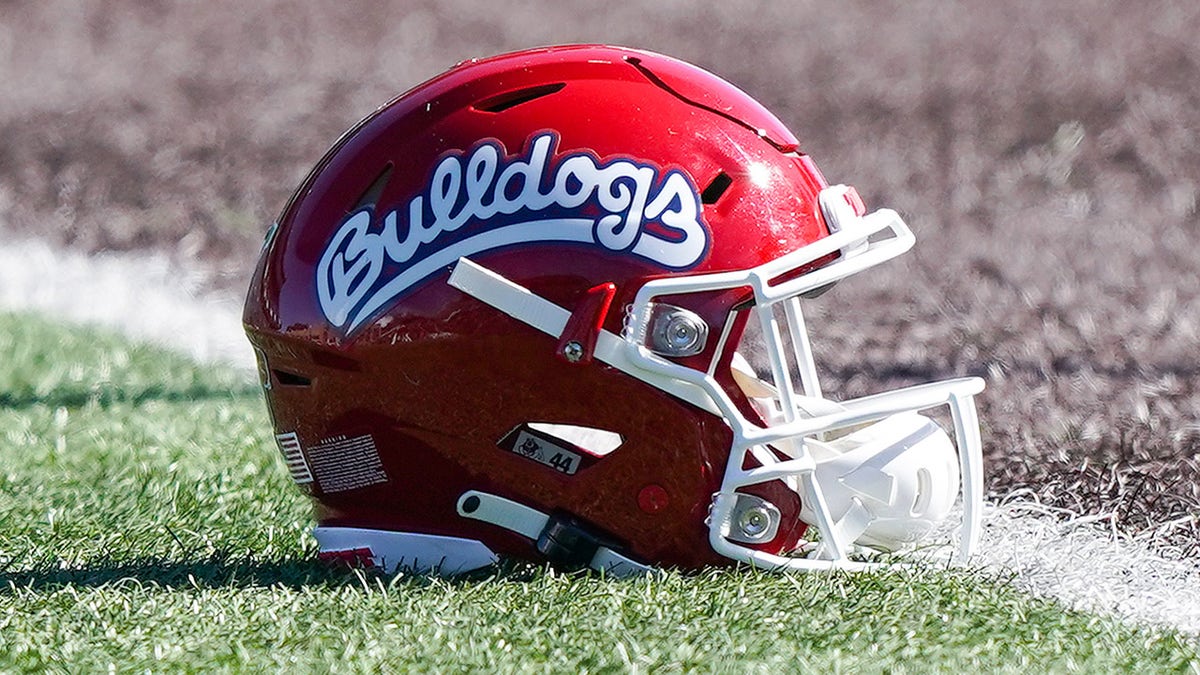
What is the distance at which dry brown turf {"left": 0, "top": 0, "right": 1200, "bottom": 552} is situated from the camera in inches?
167

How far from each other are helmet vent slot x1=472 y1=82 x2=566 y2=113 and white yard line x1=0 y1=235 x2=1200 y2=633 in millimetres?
1063

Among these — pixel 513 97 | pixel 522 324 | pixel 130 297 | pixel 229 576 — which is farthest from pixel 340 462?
pixel 130 297

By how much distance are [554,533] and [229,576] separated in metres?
0.56

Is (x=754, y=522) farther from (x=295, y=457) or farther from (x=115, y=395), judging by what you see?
(x=115, y=395)

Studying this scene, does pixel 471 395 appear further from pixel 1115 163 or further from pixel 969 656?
pixel 1115 163

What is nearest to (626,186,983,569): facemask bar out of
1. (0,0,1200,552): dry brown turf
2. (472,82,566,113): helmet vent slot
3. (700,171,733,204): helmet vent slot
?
(700,171,733,204): helmet vent slot

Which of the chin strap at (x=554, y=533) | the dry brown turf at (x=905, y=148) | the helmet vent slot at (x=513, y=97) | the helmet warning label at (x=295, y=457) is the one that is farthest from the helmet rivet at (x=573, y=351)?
the dry brown turf at (x=905, y=148)

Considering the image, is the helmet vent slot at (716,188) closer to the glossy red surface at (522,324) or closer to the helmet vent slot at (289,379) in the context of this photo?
the glossy red surface at (522,324)

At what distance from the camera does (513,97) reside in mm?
2596

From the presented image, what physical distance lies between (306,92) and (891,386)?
16.8 feet

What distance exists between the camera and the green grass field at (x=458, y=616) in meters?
2.26

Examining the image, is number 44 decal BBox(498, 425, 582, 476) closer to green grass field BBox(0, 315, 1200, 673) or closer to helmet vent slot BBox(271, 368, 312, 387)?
green grass field BBox(0, 315, 1200, 673)

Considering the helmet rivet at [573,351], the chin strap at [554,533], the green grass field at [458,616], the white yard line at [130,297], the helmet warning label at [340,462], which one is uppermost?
the white yard line at [130,297]

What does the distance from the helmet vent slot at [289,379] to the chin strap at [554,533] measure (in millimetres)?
309
